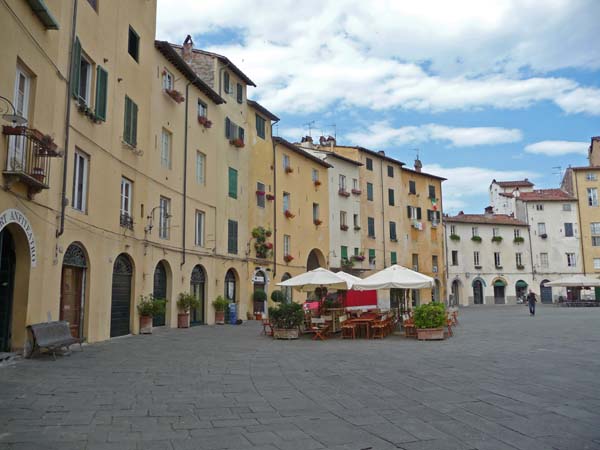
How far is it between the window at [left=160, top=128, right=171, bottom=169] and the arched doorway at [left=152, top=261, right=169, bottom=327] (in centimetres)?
374

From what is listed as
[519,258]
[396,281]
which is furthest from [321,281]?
[519,258]

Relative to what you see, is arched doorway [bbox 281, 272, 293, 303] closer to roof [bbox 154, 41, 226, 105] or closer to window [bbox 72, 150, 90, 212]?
roof [bbox 154, 41, 226, 105]

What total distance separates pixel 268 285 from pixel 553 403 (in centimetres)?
2211

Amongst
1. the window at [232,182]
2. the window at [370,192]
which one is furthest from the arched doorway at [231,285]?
the window at [370,192]

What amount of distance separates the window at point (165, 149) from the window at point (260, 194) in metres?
8.22

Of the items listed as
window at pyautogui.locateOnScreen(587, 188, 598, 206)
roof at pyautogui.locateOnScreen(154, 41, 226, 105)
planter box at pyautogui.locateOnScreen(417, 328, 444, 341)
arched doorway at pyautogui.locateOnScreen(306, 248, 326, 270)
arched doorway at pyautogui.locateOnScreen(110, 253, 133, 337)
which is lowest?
planter box at pyautogui.locateOnScreen(417, 328, 444, 341)

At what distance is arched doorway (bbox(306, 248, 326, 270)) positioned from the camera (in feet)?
113

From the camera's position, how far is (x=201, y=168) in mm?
23141

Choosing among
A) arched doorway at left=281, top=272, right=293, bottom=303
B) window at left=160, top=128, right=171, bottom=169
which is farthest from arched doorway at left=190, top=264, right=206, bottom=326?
arched doorway at left=281, top=272, right=293, bottom=303

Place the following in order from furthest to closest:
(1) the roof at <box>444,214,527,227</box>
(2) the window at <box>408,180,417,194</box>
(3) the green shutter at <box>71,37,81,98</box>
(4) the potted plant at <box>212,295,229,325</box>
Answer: (1) the roof at <box>444,214,527,227</box>
(2) the window at <box>408,180,417,194</box>
(4) the potted plant at <box>212,295,229,325</box>
(3) the green shutter at <box>71,37,81,98</box>

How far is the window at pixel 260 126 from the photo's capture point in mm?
28703

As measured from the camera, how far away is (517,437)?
5.48 meters

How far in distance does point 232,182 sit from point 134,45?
31.0 ft

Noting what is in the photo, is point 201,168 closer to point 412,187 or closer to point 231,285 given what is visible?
point 231,285
